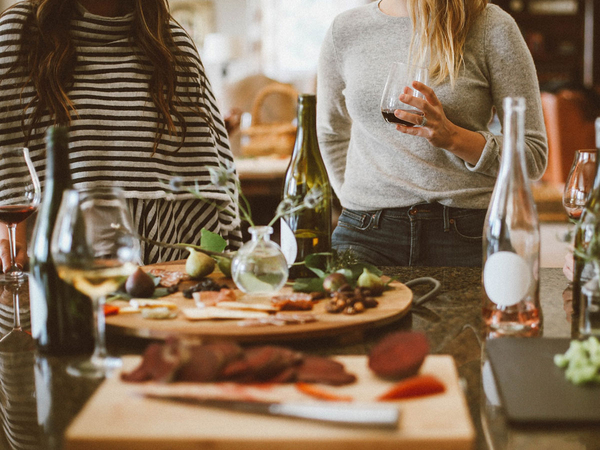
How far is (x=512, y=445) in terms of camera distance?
0.55 metres

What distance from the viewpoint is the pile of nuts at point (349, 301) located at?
86cm

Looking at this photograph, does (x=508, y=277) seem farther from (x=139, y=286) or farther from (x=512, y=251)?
A: (x=139, y=286)

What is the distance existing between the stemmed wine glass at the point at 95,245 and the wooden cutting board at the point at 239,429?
125 mm

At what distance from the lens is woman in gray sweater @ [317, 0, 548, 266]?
54.2 inches

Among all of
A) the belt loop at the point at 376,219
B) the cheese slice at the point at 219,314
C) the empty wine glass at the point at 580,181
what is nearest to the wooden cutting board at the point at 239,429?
the cheese slice at the point at 219,314

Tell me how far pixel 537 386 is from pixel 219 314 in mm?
390

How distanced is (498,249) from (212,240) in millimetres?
477

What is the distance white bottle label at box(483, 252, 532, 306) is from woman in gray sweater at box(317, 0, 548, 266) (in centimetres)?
52

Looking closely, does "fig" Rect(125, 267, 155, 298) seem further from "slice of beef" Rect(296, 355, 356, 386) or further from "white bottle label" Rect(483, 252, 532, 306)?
"white bottle label" Rect(483, 252, 532, 306)

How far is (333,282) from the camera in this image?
93cm

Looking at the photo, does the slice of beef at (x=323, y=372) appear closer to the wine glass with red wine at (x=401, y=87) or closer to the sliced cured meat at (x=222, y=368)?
the sliced cured meat at (x=222, y=368)

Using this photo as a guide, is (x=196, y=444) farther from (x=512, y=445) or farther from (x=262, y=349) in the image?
(x=512, y=445)

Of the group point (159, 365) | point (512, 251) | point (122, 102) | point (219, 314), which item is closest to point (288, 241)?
point (219, 314)

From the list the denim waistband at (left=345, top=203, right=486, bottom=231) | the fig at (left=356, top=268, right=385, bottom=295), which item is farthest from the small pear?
the denim waistband at (left=345, top=203, right=486, bottom=231)
